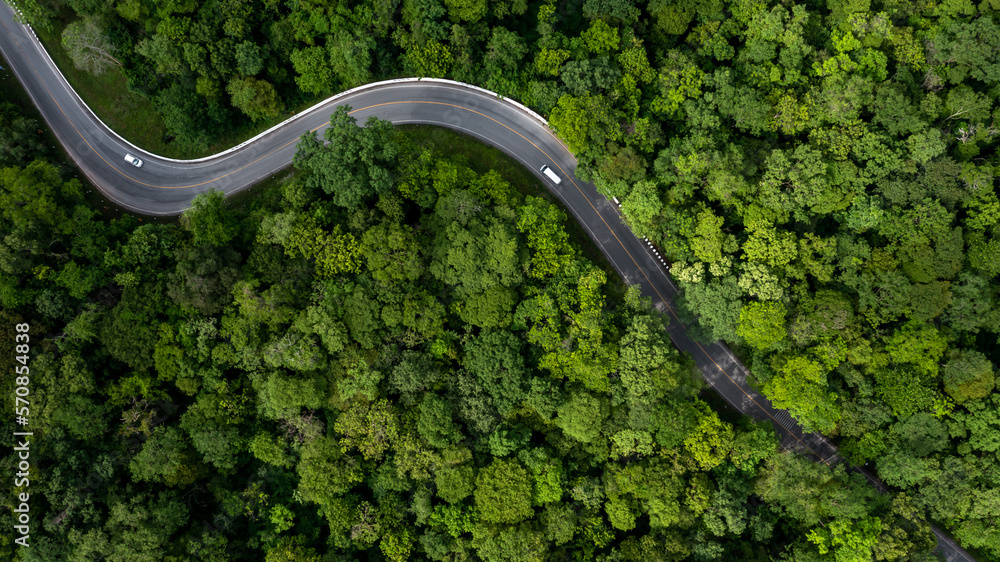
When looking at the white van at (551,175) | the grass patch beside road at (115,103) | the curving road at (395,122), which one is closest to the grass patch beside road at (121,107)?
the grass patch beside road at (115,103)

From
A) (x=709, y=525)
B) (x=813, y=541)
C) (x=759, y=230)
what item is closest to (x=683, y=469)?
A: (x=709, y=525)

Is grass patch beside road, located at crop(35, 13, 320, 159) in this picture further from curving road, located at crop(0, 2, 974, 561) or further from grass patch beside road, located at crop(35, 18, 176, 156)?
curving road, located at crop(0, 2, 974, 561)

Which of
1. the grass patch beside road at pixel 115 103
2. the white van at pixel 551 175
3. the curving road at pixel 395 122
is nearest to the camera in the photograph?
the curving road at pixel 395 122

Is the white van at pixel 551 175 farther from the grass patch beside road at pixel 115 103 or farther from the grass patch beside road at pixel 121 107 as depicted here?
the grass patch beside road at pixel 115 103

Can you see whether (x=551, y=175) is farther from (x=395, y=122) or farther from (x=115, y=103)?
(x=115, y=103)

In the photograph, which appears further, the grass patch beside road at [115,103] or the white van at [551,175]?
the grass patch beside road at [115,103]

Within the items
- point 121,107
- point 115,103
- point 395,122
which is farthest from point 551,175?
point 115,103

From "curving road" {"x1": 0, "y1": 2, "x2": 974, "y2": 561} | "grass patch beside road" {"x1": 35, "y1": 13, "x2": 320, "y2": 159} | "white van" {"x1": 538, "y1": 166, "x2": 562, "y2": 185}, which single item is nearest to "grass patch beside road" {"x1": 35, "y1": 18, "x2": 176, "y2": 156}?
"grass patch beside road" {"x1": 35, "y1": 13, "x2": 320, "y2": 159}

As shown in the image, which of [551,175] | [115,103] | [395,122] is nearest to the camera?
[551,175]
